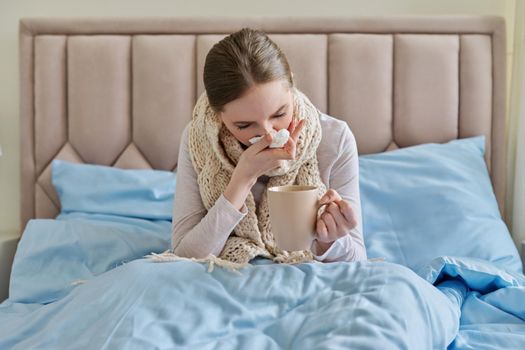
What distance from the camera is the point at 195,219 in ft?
5.14

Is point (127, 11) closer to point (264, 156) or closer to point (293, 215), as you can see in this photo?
point (264, 156)

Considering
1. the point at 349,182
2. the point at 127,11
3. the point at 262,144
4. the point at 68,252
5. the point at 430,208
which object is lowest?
the point at 68,252

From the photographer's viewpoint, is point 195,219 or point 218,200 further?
point 195,219

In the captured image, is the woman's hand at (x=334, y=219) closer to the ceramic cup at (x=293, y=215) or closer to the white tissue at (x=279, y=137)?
the ceramic cup at (x=293, y=215)

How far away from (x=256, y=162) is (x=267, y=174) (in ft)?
0.58

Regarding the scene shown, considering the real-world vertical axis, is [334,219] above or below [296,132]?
below

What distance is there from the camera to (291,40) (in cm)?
214

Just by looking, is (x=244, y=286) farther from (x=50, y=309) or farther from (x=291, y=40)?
(x=291, y=40)

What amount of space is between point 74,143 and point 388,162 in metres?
0.99

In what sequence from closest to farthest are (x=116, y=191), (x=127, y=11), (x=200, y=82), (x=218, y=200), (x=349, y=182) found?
(x=218, y=200), (x=349, y=182), (x=116, y=191), (x=200, y=82), (x=127, y=11)

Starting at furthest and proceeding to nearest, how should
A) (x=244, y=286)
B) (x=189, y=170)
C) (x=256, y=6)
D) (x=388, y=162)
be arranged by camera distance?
(x=256, y=6) → (x=388, y=162) → (x=189, y=170) → (x=244, y=286)

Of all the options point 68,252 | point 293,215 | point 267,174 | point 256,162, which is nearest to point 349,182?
point 267,174

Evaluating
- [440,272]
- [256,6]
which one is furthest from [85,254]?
[256,6]

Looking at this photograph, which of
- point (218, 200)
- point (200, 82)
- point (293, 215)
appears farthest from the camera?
point (200, 82)
